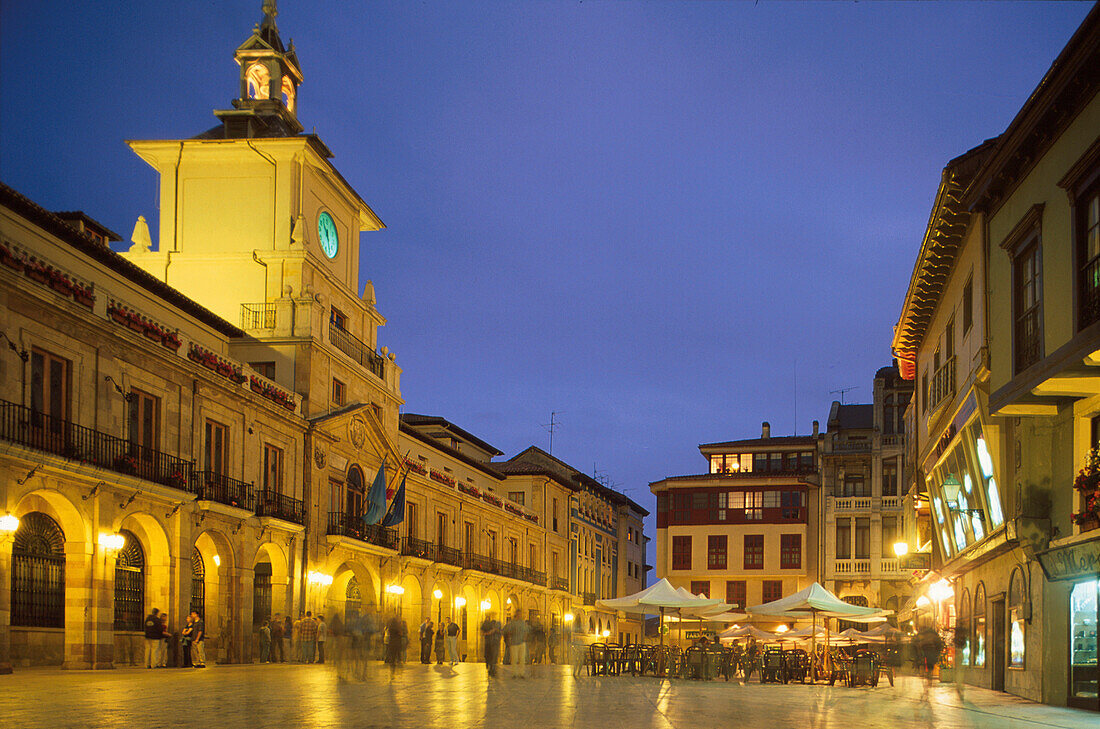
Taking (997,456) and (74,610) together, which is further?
(74,610)

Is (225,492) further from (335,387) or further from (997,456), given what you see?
(997,456)

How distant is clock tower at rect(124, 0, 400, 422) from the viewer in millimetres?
39562

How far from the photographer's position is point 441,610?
53688mm

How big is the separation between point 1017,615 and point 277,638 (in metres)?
21.4

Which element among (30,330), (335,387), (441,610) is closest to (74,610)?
(30,330)

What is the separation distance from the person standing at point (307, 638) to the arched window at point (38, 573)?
9.32m

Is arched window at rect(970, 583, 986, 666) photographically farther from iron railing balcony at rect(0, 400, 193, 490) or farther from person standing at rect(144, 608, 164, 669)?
iron railing balcony at rect(0, 400, 193, 490)

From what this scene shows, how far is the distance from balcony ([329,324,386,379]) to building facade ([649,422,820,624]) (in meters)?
31.6

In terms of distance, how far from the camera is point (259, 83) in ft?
148

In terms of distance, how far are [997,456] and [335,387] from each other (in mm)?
26315

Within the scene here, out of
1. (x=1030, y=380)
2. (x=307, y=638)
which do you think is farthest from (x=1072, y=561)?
(x=307, y=638)

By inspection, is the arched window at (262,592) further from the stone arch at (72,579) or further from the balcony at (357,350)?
the stone arch at (72,579)

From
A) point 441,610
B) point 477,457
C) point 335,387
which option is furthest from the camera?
point 477,457

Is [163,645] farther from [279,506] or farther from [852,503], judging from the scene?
[852,503]
